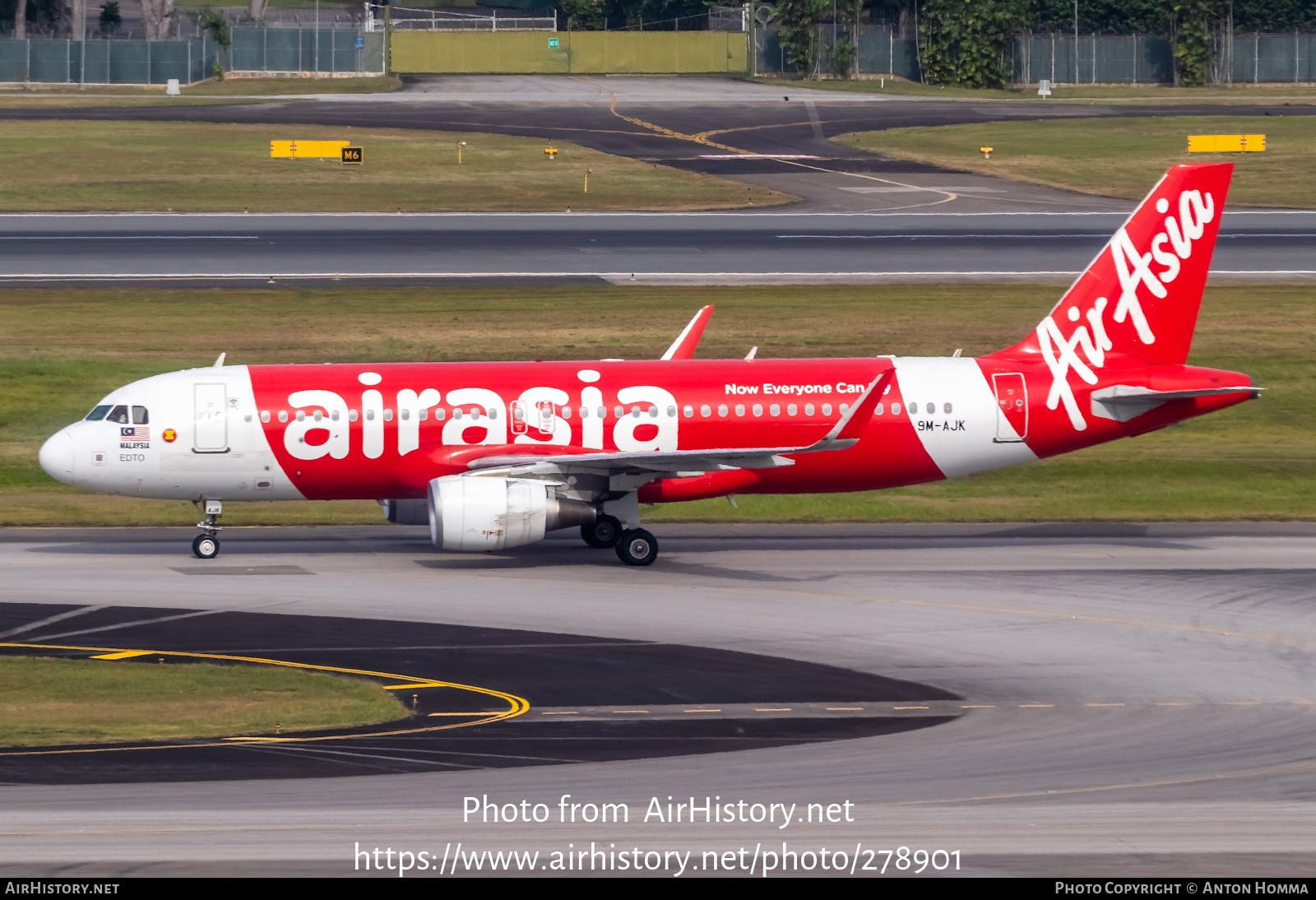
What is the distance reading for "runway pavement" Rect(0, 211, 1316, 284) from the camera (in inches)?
2544

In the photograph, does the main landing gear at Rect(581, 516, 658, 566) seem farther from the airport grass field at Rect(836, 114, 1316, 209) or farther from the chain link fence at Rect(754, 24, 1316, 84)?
the chain link fence at Rect(754, 24, 1316, 84)

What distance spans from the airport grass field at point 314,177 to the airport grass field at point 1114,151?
54.7 ft

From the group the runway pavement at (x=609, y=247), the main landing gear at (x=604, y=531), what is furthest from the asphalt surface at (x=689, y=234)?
the main landing gear at (x=604, y=531)

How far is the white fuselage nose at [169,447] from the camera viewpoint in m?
35.2

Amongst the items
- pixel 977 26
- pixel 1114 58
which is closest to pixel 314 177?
pixel 977 26

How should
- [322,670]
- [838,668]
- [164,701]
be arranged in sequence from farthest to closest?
[838,668], [322,670], [164,701]

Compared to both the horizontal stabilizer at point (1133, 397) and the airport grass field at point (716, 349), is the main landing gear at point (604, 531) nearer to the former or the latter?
the airport grass field at point (716, 349)

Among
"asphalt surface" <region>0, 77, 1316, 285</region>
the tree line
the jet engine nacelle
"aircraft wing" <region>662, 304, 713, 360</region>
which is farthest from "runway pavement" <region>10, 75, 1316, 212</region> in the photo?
the jet engine nacelle

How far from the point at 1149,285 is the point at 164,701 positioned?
2315 centimetres

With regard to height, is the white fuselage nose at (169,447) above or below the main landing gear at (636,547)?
above

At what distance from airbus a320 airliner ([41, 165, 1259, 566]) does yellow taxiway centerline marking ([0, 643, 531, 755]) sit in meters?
6.46

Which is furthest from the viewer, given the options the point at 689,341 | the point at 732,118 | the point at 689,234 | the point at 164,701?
the point at 732,118

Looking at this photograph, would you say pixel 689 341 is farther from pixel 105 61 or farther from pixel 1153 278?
pixel 105 61

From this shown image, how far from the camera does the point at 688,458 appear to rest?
110 feet
